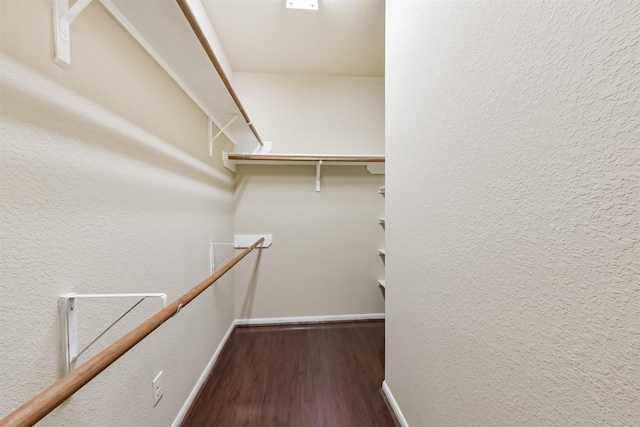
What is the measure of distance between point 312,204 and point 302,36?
4.44 ft

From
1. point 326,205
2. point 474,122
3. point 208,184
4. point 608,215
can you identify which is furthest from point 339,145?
point 608,215

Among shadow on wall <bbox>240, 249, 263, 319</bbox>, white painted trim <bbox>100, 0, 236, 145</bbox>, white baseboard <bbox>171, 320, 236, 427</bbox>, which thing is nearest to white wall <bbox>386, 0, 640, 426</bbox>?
white painted trim <bbox>100, 0, 236, 145</bbox>

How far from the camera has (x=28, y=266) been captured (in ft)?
1.75

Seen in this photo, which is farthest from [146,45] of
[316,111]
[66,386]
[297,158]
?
[316,111]

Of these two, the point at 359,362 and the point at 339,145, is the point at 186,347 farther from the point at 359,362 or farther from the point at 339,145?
the point at 339,145

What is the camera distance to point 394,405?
1.27 meters

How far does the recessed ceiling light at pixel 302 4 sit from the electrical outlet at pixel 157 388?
83.7 inches

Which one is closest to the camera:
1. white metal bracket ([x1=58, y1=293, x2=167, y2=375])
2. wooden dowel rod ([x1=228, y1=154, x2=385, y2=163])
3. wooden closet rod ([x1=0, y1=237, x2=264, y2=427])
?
wooden closet rod ([x1=0, y1=237, x2=264, y2=427])

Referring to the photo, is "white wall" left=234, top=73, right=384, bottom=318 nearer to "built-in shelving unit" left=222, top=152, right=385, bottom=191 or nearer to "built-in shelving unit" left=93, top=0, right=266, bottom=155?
"built-in shelving unit" left=222, top=152, right=385, bottom=191

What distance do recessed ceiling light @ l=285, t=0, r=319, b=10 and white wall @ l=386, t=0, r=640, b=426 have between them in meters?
0.91

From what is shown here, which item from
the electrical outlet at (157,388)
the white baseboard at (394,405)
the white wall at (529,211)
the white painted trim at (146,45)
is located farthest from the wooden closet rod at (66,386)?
the white baseboard at (394,405)

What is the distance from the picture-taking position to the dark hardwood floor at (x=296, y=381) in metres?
1.27

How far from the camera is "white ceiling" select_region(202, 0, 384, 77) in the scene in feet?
5.14

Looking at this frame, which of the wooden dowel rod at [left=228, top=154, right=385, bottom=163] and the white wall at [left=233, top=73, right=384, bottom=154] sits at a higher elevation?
the white wall at [left=233, top=73, right=384, bottom=154]
